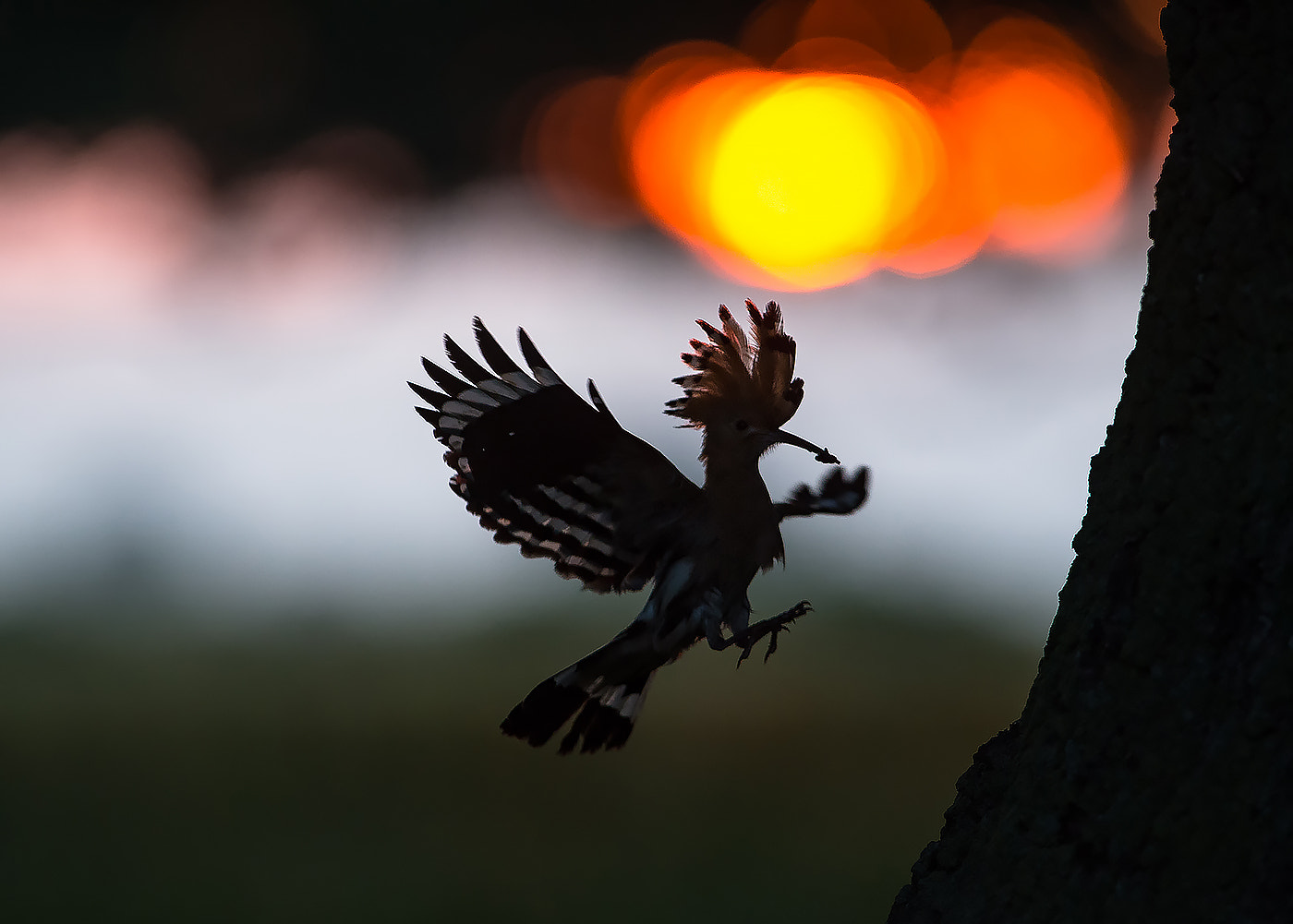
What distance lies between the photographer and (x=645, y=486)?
3.62 metres

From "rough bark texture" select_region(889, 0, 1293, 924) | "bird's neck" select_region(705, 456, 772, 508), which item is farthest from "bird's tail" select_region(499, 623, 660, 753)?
"rough bark texture" select_region(889, 0, 1293, 924)

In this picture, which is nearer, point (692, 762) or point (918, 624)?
point (692, 762)

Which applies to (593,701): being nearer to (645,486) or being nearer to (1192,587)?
(645,486)

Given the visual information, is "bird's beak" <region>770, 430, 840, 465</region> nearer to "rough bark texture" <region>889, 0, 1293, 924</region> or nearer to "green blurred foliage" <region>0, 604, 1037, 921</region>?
"rough bark texture" <region>889, 0, 1293, 924</region>

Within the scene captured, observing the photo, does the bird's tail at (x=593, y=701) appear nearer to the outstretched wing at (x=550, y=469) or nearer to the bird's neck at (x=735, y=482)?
the outstretched wing at (x=550, y=469)

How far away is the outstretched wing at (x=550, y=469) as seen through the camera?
349 cm

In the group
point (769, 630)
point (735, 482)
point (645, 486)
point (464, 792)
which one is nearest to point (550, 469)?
point (645, 486)

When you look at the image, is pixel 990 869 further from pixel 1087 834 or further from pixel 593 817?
pixel 593 817

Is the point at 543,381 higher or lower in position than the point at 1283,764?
higher

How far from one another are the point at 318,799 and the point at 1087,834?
21.0 ft

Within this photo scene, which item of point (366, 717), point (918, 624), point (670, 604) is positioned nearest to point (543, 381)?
point (670, 604)

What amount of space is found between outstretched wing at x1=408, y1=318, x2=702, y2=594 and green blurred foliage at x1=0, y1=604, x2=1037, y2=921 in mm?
3120

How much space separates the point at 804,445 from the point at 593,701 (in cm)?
106

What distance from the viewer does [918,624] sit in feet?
42.6
